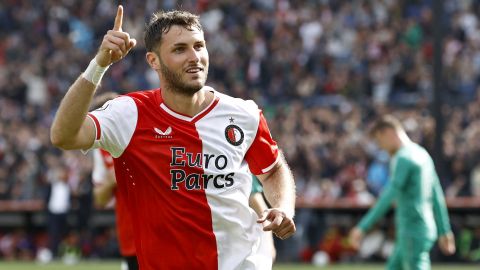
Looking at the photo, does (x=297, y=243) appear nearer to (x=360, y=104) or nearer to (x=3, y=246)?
(x=360, y=104)

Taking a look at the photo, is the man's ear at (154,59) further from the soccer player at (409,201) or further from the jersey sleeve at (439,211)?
the jersey sleeve at (439,211)

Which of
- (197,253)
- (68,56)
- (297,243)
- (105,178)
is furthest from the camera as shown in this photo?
(68,56)

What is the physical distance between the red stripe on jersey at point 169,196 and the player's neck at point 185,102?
8 centimetres

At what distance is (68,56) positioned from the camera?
28.4m

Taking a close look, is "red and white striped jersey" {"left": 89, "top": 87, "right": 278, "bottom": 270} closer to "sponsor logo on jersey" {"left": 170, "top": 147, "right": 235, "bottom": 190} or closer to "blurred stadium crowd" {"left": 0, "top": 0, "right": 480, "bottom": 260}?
"sponsor logo on jersey" {"left": 170, "top": 147, "right": 235, "bottom": 190}

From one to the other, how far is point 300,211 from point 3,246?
20.4 ft

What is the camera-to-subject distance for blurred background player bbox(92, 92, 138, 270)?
9.19 m

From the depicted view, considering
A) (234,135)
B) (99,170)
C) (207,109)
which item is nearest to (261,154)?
(234,135)

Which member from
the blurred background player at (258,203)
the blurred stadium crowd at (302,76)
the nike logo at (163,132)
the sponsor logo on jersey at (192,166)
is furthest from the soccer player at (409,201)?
the blurred stadium crowd at (302,76)

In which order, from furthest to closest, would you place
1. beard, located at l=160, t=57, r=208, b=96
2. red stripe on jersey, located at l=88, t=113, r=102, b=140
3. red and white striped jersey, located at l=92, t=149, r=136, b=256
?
red and white striped jersey, located at l=92, t=149, r=136, b=256 → beard, located at l=160, t=57, r=208, b=96 → red stripe on jersey, located at l=88, t=113, r=102, b=140

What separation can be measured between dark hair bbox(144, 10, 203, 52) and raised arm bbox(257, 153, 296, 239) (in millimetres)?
910

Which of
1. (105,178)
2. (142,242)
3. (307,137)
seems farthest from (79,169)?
(142,242)

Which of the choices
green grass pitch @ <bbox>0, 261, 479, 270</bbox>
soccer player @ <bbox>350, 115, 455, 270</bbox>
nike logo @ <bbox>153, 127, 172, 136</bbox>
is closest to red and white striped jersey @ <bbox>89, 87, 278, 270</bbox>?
nike logo @ <bbox>153, 127, 172, 136</bbox>

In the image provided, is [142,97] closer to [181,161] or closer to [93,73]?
[181,161]
